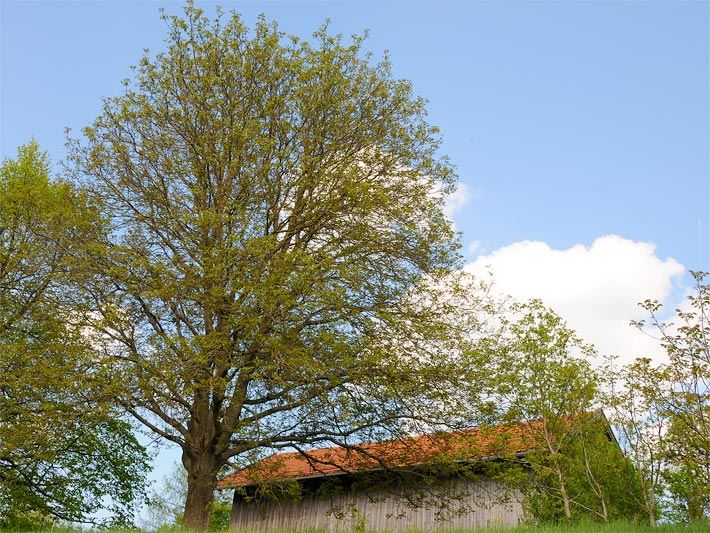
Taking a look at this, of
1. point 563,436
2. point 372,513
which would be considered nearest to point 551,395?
point 563,436

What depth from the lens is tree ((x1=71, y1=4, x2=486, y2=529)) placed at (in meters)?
17.4

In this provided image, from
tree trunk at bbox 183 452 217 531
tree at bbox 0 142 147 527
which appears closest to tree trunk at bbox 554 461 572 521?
tree trunk at bbox 183 452 217 531

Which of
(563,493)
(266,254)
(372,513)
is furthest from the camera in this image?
(372,513)

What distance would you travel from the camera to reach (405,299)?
20.0m

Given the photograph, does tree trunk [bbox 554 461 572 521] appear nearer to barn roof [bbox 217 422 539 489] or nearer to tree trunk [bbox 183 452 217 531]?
barn roof [bbox 217 422 539 489]

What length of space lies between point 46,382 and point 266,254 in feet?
21.7

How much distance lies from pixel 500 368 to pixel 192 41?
1265cm

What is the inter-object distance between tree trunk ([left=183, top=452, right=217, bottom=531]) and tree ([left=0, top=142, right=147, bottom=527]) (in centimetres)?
270

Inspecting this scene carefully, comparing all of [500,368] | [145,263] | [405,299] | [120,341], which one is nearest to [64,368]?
[120,341]

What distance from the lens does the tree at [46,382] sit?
60.5 feet

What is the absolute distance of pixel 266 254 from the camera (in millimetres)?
17312

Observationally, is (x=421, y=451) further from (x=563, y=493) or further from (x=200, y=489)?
(x=200, y=489)

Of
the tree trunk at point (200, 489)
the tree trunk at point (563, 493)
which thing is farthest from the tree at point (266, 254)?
the tree trunk at point (563, 493)

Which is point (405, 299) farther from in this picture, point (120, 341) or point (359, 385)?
point (120, 341)
